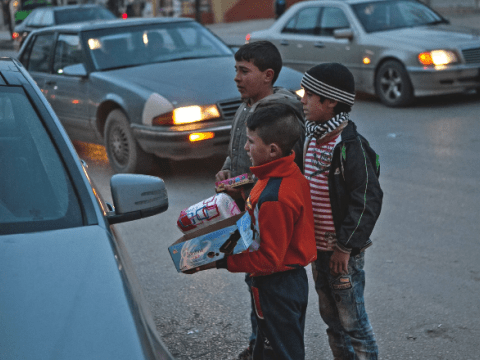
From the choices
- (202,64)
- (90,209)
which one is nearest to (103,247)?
(90,209)

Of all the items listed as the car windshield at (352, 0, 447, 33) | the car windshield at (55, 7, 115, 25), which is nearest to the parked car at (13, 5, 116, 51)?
the car windshield at (55, 7, 115, 25)

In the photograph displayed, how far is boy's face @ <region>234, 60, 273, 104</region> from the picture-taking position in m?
3.15

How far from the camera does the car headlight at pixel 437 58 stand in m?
9.95

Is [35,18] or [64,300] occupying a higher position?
[64,300]

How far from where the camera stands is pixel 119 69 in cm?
764

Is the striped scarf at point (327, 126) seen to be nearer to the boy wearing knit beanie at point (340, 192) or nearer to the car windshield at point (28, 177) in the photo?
the boy wearing knit beanie at point (340, 192)

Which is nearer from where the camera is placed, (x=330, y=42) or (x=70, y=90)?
(x=70, y=90)

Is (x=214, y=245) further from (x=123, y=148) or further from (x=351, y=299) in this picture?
(x=123, y=148)

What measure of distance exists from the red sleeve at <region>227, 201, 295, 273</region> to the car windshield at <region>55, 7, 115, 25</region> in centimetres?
1633

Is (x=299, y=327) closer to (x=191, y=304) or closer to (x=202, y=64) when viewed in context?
(x=191, y=304)

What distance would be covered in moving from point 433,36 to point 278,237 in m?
8.64

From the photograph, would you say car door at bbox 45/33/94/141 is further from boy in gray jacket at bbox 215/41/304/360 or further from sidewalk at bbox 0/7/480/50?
sidewalk at bbox 0/7/480/50

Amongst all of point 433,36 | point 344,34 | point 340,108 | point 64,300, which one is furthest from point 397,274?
point 344,34

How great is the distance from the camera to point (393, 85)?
413 inches
